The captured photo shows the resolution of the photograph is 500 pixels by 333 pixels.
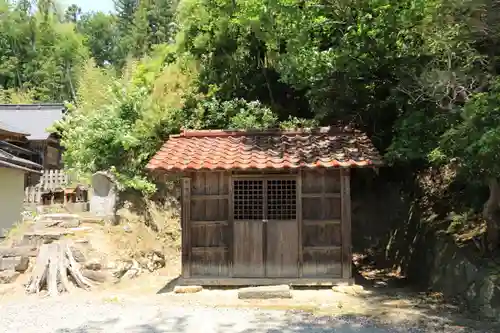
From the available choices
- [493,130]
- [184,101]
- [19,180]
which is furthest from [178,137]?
[19,180]

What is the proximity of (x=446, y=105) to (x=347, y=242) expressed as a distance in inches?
134

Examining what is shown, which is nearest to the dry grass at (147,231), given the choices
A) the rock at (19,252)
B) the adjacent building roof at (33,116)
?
the rock at (19,252)

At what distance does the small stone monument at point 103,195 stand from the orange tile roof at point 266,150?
14.9 ft

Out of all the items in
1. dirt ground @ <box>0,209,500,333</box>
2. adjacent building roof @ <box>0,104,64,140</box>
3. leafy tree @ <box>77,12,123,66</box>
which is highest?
leafy tree @ <box>77,12,123,66</box>

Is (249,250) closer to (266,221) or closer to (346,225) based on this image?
(266,221)

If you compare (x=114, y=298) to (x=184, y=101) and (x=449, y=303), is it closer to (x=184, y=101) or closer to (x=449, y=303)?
(x=449, y=303)

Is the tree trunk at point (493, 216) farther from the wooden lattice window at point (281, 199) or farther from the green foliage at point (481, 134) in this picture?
the wooden lattice window at point (281, 199)

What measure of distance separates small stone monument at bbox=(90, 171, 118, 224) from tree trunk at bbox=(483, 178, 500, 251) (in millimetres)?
10683

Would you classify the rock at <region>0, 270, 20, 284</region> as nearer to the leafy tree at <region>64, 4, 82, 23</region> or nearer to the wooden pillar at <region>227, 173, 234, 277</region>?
the wooden pillar at <region>227, 173, 234, 277</region>

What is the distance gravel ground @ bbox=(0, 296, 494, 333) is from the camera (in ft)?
23.6

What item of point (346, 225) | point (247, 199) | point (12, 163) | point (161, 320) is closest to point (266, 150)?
point (247, 199)

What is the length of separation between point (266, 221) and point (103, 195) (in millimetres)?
7015

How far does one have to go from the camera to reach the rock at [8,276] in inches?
433

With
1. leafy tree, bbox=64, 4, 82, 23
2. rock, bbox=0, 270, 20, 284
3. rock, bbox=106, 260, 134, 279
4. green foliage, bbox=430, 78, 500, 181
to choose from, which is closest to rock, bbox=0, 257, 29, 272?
rock, bbox=0, 270, 20, 284
